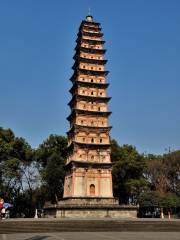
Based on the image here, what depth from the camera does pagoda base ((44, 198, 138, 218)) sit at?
38656mm

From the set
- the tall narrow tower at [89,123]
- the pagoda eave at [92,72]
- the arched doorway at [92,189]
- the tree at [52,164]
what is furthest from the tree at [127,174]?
the pagoda eave at [92,72]

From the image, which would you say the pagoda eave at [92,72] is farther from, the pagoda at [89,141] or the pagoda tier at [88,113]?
the pagoda tier at [88,113]

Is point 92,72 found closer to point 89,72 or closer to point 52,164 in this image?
point 89,72

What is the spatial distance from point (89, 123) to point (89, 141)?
244 centimetres

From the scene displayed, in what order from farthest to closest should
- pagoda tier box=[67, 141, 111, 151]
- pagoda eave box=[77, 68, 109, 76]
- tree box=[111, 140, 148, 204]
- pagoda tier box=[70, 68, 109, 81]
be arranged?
tree box=[111, 140, 148, 204], pagoda eave box=[77, 68, 109, 76], pagoda tier box=[70, 68, 109, 81], pagoda tier box=[67, 141, 111, 151]

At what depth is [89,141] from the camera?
44.1 metres

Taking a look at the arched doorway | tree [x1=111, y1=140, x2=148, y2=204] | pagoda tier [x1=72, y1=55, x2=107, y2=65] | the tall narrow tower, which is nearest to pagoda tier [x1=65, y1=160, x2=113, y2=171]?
the tall narrow tower

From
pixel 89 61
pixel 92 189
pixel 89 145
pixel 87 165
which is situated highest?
pixel 89 61

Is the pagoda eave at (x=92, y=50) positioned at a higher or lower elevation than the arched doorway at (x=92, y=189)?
higher

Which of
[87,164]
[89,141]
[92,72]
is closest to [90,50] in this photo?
[92,72]

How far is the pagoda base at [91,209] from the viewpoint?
127 ft

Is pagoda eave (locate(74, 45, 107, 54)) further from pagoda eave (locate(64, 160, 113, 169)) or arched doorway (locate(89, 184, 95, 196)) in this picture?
arched doorway (locate(89, 184, 95, 196))

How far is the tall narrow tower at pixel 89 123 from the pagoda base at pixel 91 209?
25.2 inches

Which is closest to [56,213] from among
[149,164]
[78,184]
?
[78,184]
